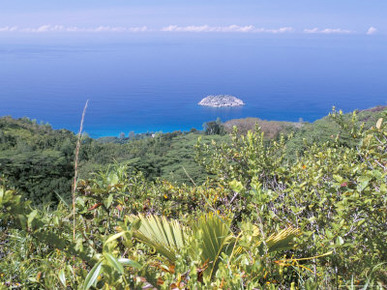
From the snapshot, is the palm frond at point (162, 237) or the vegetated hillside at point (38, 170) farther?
the vegetated hillside at point (38, 170)

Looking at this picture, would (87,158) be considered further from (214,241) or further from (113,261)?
(113,261)

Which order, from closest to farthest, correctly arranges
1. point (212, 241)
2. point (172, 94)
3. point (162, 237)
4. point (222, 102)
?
point (212, 241)
point (162, 237)
point (222, 102)
point (172, 94)

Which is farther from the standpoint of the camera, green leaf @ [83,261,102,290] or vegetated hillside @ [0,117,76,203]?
vegetated hillside @ [0,117,76,203]

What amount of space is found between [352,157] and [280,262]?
1.73 meters

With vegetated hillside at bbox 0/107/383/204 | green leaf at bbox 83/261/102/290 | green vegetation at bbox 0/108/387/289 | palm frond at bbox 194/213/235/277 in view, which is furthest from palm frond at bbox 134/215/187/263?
vegetated hillside at bbox 0/107/383/204

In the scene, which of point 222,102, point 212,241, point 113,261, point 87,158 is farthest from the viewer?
point 222,102

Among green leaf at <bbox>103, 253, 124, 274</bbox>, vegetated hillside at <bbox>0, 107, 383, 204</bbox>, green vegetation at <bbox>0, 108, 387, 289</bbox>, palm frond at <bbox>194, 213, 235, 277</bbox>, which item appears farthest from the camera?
vegetated hillside at <bbox>0, 107, 383, 204</bbox>

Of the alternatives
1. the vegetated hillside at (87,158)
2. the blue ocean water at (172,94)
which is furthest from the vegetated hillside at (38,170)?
the blue ocean water at (172,94)

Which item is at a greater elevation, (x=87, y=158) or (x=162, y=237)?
(x=162, y=237)

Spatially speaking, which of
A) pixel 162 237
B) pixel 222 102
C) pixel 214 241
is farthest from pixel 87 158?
pixel 222 102

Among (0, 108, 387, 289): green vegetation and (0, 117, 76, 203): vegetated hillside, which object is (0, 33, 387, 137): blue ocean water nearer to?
(0, 117, 76, 203): vegetated hillside

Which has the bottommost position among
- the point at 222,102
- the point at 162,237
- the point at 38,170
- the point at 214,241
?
the point at 222,102

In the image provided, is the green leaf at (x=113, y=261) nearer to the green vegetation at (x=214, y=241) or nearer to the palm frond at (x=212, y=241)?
the green vegetation at (x=214, y=241)

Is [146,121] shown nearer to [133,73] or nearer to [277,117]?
[277,117]
